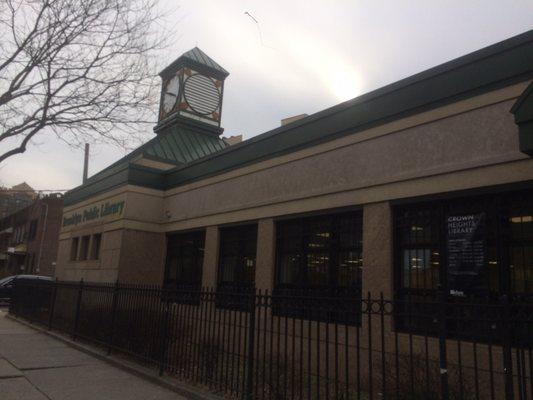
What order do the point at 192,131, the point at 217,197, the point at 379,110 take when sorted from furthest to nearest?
1. the point at 192,131
2. the point at 217,197
3. the point at 379,110

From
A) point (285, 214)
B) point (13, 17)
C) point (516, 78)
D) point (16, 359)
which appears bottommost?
point (16, 359)

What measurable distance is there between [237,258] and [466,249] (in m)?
6.47

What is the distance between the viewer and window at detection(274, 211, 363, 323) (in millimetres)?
9411

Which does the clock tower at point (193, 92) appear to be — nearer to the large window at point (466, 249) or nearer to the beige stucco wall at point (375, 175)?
the beige stucco wall at point (375, 175)

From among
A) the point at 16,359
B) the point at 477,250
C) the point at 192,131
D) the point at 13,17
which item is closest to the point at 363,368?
the point at 477,250

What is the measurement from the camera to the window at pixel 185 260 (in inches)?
566

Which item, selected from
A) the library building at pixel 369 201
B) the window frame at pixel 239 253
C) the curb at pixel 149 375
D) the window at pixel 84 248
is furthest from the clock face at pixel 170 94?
the curb at pixel 149 375

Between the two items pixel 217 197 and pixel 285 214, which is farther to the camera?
pixel 217 197

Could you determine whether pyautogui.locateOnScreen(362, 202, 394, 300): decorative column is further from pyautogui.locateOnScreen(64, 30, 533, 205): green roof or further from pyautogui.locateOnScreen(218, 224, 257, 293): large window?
pyautogui.locateOnScreen(218, 224, 257, 293): large window

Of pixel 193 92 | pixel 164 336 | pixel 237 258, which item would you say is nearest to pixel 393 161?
pixel 164 336

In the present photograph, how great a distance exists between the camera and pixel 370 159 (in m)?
9.19

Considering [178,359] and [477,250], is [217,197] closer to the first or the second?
[178,359]

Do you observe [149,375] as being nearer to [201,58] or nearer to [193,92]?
[193,92]

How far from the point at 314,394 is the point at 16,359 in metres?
6.02
